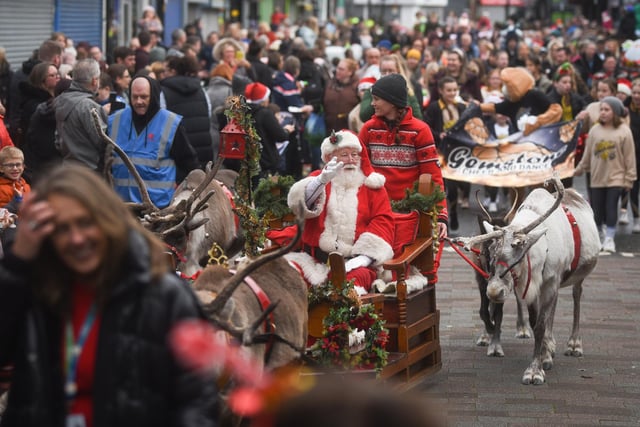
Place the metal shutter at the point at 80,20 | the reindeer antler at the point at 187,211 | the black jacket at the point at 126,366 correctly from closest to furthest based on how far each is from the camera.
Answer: the black jacket at the point at 126,366, the reindeer antler at the point at 187,211, the metal shutter at the point at 80,20

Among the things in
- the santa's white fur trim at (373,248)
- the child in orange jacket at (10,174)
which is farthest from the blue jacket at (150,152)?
the santa's white fur trim at (373,248)

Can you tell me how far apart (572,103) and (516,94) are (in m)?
2.13

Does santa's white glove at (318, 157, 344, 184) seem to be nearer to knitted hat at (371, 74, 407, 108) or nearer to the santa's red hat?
the santa's red hat

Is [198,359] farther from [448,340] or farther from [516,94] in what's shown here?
[516,94]

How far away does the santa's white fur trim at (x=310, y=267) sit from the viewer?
7.93 m

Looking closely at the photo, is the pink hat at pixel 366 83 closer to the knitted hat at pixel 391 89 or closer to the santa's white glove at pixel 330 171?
the knitted hat at pixel 391 89

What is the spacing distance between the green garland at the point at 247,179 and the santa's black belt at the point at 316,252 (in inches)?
12.6

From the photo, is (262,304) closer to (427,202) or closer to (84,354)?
(84,354)

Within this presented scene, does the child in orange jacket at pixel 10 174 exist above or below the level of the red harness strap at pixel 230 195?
above

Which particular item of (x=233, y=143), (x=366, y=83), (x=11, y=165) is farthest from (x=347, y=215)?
(x=366, y=83)

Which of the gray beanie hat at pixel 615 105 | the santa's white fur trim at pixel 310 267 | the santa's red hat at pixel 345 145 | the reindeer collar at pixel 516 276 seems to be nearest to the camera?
the santa's white fur trim at pixel 310 267

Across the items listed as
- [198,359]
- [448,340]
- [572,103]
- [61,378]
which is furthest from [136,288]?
[572,103]

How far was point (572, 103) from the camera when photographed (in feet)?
55.6

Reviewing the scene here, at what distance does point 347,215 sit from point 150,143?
265cm
